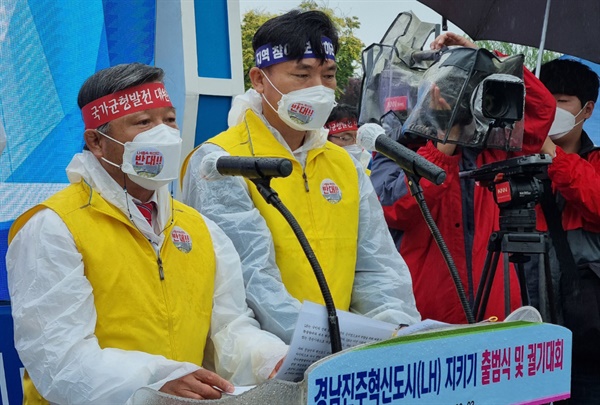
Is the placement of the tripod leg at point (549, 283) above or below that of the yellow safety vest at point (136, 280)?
below

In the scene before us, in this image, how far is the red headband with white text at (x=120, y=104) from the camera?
119 inches

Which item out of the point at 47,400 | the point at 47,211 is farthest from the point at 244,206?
the point at 47,400

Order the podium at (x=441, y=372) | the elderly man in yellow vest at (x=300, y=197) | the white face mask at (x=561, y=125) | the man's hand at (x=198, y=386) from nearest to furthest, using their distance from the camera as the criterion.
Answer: the podium at (x=441, y=372)
the man's hand at (x=198, y=386)
the elderly man in yellow vest at (x=300, y=197)
the white face mask at (x=561, y=125)

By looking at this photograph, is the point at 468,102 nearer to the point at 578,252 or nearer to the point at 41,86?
the point at 578,252

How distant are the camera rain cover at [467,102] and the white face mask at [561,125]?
25.1 inches

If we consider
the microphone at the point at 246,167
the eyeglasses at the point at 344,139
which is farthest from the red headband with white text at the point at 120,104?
the eyeglasses at the point at 344,139

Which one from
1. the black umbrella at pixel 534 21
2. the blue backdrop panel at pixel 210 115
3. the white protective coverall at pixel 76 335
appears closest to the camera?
the white protective coverall at pixel 76 335

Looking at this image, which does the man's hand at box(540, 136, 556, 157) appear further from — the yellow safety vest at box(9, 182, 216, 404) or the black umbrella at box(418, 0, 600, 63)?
the yellow safety vest at box(9, 182, 216, 404)

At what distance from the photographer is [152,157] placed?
2.96 m

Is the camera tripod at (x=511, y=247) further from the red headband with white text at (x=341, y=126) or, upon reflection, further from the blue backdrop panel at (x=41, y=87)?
the red headband with white text at (x=341, y=126)

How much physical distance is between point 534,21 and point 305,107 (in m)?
2.22

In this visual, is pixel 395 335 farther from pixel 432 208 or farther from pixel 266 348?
pixel 432 208

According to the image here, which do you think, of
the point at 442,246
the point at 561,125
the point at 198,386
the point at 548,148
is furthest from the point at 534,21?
the point at 198,386

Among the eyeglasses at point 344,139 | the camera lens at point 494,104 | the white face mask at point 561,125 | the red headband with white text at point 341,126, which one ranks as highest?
the camera lens at point 494,104
